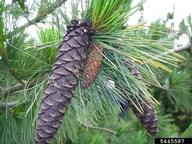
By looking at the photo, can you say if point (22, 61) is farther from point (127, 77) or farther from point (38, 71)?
point (127, 77)

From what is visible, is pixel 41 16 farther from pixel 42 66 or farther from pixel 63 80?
pixel 63 80

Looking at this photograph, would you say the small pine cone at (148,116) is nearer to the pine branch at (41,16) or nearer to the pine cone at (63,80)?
the pine cone at (63,80)

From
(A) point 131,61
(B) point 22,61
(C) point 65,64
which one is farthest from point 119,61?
(B) point 22,61

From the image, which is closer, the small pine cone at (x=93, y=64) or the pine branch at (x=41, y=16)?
the small pine cone at (x=93, y=64)

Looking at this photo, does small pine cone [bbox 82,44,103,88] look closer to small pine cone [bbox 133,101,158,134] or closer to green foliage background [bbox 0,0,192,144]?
green foliage background [bbox 0,0,192,144]

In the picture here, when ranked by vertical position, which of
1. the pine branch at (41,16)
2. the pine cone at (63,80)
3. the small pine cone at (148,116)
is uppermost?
the pine branch at (41,16)

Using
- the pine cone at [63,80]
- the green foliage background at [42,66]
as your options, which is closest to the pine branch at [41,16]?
the green foliage background at [42,66]
